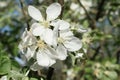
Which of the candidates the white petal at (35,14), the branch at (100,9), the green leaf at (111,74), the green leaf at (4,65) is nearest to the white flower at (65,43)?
the white petal at (35,14)

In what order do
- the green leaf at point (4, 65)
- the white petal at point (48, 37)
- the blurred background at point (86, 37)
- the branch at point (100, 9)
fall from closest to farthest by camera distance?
1. the white petal at point (48, 37)
2. the green leaf at point (4, 65)
3. the blurred background at point (86, 37)
4. the branch at point (100, 9)

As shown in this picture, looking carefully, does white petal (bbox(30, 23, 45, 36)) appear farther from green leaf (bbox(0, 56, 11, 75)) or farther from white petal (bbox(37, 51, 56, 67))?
green leaf (bbox(0, 56, 11, 75))

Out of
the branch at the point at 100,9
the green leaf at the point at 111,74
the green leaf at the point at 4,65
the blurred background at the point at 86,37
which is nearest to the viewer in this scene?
the green leaf at the point at 4,65

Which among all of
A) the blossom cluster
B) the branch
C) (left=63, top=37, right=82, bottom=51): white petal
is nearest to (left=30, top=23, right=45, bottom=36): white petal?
the blossom cluster

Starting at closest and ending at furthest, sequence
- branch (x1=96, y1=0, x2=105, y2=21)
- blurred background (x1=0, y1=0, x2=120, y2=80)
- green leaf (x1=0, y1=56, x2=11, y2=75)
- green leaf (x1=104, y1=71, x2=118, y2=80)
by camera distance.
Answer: green leaf (x1=0, y1=56, x2=11, y2=75) < blurred background (x1=0, y1=0, x2=120, y2=80) < green leaf (x1=104, y1=71, x2=118, y2=80) < branch (x1=96, y1=0, x2=105, y2=21)

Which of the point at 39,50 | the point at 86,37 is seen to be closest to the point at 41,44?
the point at 39,50

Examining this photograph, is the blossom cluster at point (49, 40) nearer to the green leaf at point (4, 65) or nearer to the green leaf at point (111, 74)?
the green leaf at point (4, 65)

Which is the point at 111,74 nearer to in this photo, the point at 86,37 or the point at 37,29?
the point at 86,37

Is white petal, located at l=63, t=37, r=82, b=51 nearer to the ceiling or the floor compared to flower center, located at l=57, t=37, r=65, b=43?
nearer to the floor
